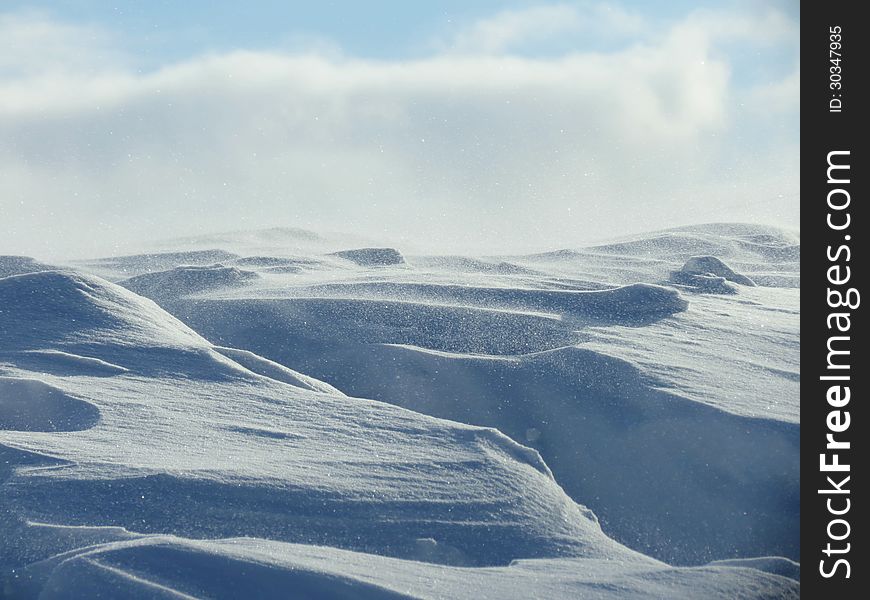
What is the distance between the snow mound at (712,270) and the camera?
6.41 m

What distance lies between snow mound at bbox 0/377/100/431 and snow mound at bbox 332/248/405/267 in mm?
4271

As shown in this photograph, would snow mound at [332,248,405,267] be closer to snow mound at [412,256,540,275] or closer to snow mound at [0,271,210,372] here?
snow mound at [412,256,540,275]

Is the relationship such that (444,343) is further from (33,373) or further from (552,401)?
(33,373)

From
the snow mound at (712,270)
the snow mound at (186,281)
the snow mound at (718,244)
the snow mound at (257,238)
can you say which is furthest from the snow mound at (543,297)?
the snow mound at (257,238)

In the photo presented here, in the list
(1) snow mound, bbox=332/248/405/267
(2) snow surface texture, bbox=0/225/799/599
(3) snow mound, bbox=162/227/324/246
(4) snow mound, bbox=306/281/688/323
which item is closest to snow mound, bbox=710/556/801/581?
(2) snow surface texture, bbox=0/225/799/599

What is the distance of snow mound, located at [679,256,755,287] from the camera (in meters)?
6.41

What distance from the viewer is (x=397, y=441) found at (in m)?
3.10

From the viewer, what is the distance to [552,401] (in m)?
3.98

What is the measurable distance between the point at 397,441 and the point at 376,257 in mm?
4576

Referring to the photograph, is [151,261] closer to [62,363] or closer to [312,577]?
[62,363]
